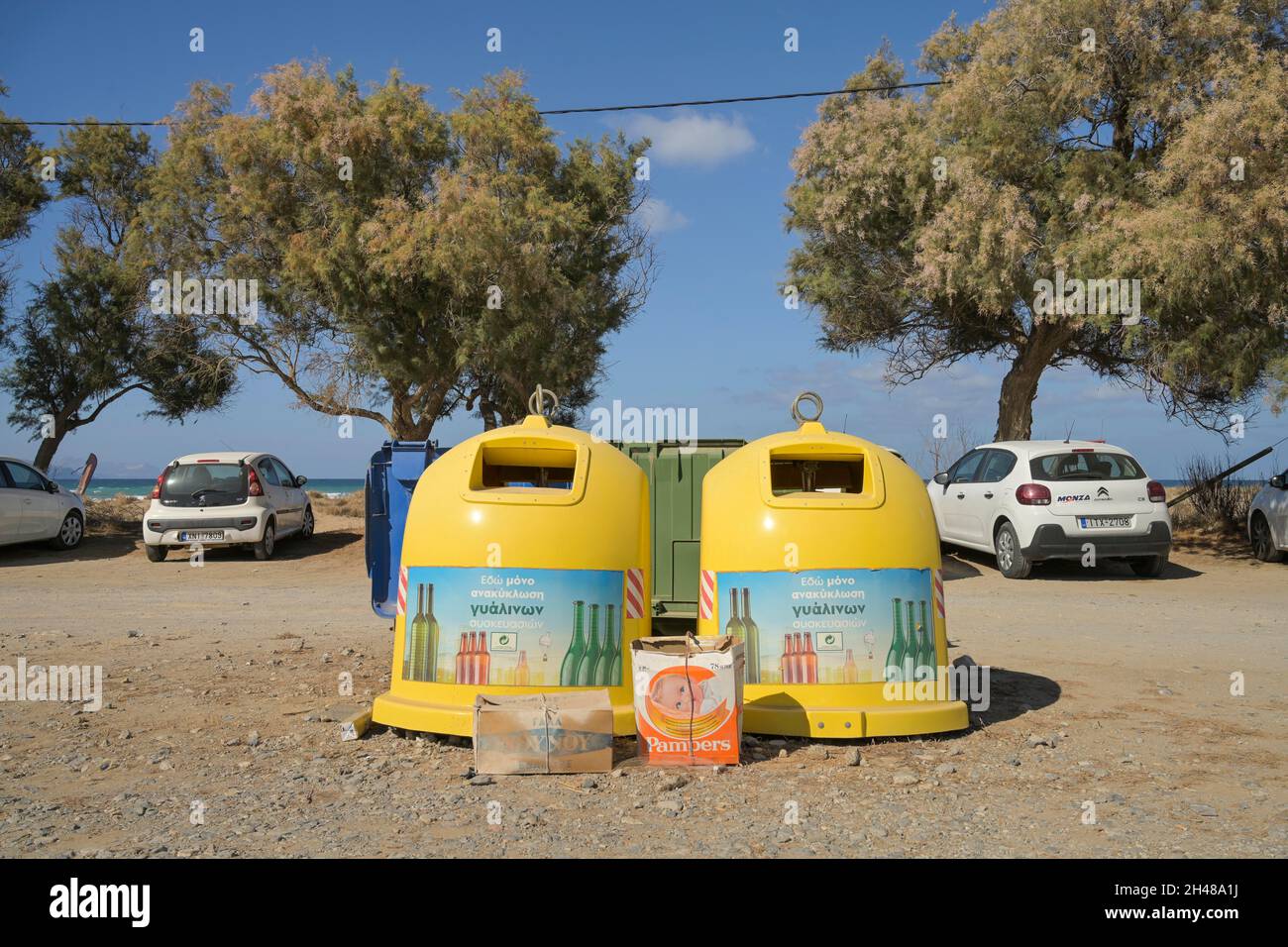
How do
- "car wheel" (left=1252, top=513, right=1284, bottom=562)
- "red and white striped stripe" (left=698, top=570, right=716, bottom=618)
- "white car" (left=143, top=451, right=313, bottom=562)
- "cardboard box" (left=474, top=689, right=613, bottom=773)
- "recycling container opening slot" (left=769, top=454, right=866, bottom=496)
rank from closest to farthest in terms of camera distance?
"cardboard box" (left=474, top=689, right=613, bottom=773) → "red and white striped stripe" (left=698, top=570, right=716, bottom=618) → "recycling container opening slot" (left=769, top=454, right=866, bottom=496) → "car wheel" (left=1252, top=513, right=1284, bottom=562) → "white car" (left=143, top=451, right=313, bottom=562)

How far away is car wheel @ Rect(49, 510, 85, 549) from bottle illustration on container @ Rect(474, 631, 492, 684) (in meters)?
14.9

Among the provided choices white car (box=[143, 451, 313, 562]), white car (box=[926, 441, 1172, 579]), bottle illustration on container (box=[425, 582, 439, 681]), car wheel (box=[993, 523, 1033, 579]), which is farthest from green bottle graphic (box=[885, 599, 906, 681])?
white car (box=[143, 451, 313, 562])

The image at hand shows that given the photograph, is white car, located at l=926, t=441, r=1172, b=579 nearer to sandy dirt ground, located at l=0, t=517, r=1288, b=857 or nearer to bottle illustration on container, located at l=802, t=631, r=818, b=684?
sandy dirt ground, located at l=0, t=517, r=1288, b=857

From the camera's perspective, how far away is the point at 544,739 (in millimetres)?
5168

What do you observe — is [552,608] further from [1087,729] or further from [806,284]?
[806,284]

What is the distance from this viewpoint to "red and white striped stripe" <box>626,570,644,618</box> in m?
→ 5.85

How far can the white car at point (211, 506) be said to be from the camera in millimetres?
16094

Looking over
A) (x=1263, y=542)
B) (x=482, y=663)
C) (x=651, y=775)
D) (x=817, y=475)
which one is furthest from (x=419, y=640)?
(x=1263, y=542)

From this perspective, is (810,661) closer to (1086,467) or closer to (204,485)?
Answer: (1086,467)

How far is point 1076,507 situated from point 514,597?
9.43 m

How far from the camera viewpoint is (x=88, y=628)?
9.84 m

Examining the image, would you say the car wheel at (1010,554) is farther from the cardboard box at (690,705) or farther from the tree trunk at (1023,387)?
the cardboard box at (690,705)

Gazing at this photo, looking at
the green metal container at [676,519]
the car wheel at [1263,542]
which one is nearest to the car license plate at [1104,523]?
the car wheel at [1263,542]
